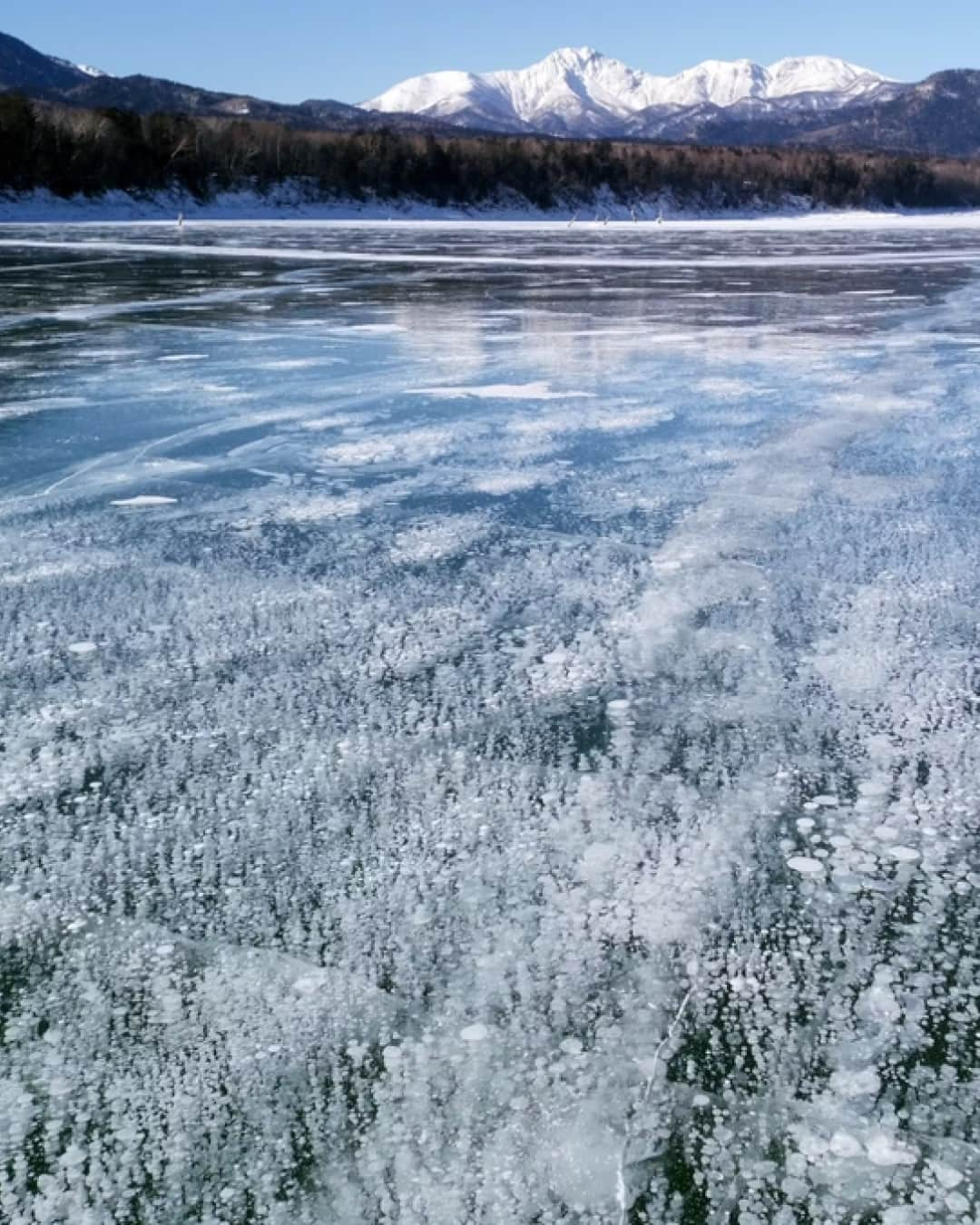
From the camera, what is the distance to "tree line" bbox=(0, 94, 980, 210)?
5656cm

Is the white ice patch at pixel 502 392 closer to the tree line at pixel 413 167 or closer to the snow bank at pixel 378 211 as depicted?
the snow bank at pixel 378 211

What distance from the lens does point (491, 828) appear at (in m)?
2.28

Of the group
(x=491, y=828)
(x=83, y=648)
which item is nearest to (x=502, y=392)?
(x=83, y=648)

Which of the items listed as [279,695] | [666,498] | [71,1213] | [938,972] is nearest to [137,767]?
[279,695]

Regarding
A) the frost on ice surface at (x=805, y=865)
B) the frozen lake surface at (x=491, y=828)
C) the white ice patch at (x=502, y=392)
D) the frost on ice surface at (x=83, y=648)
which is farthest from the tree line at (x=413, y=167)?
the frost on ice surface at (x=805, y=865)

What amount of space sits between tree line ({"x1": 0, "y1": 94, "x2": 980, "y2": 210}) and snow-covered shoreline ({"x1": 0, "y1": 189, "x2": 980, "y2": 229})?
0.97m

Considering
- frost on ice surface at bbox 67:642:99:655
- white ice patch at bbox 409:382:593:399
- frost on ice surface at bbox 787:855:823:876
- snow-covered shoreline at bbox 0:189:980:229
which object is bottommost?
frost on ice surface at bbox 787:855:823:876

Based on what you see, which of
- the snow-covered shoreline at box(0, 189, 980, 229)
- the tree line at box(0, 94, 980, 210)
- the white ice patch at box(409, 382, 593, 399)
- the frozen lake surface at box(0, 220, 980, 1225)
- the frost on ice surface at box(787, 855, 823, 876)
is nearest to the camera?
the frozen lake surface at box(0, 220, 980, 1225)

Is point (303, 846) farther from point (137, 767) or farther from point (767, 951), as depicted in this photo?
point (767, 951)

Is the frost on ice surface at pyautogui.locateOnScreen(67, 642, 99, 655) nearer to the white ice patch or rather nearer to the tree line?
the white ice patch

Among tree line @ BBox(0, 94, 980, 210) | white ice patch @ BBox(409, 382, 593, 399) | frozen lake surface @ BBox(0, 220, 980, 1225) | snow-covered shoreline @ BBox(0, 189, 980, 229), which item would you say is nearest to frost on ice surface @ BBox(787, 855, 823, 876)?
frozen lake surface @ BBox(0, 220, 980, 1225)

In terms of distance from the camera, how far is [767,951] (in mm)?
1886

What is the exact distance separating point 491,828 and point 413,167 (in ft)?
243

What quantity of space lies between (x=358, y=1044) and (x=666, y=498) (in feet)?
10.9
